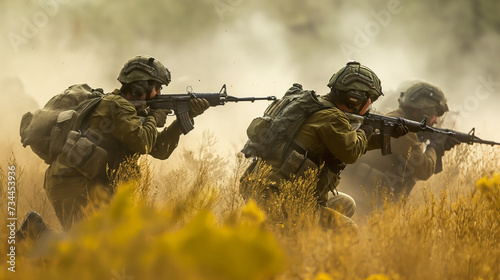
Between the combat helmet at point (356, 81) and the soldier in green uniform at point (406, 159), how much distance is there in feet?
6.87

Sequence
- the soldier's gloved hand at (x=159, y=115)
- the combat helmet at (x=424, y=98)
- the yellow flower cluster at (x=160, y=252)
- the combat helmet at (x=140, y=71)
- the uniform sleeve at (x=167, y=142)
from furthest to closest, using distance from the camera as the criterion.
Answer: the combat helmet at (x=424, y=98) → the uniform sleeve at (x=167, y=142) → the soldier's gloved hand at (x=159, y=115) → the combat helmet at (x=140, y=71) → the yellow flower cluster at (x=160, y=252)

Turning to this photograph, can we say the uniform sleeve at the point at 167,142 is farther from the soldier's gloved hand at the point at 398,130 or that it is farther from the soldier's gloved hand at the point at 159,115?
the soldier's gloved hand at the point at 398,130

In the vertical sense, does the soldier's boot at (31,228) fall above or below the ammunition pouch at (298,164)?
below

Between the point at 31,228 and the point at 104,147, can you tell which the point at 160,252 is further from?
the point at 104,147

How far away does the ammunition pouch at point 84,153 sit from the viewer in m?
4.64

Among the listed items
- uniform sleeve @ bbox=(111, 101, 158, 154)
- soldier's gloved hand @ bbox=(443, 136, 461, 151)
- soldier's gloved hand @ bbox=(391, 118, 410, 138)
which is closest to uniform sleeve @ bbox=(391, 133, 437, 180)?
soldier's gloved hand @ bbox=(443, 136, 461, 151)

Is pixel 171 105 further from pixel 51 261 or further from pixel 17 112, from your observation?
pixel 17 112

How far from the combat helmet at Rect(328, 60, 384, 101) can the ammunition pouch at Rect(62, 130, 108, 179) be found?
2.09m

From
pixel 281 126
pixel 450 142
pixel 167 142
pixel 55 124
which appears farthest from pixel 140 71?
pixel 450 142

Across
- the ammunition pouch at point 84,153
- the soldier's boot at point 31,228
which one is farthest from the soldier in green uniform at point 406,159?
the soldier's boot at point 31,228

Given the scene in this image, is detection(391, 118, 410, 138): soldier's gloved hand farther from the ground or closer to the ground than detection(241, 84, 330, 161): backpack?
farther from the ground

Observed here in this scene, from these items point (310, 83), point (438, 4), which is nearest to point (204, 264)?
point (310, 83)

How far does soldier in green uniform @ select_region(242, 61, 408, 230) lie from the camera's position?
451 centimetres

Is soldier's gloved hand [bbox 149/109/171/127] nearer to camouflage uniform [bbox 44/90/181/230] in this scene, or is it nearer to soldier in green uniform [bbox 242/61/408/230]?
camouflage uniform [bbox 44/90/181/230]
